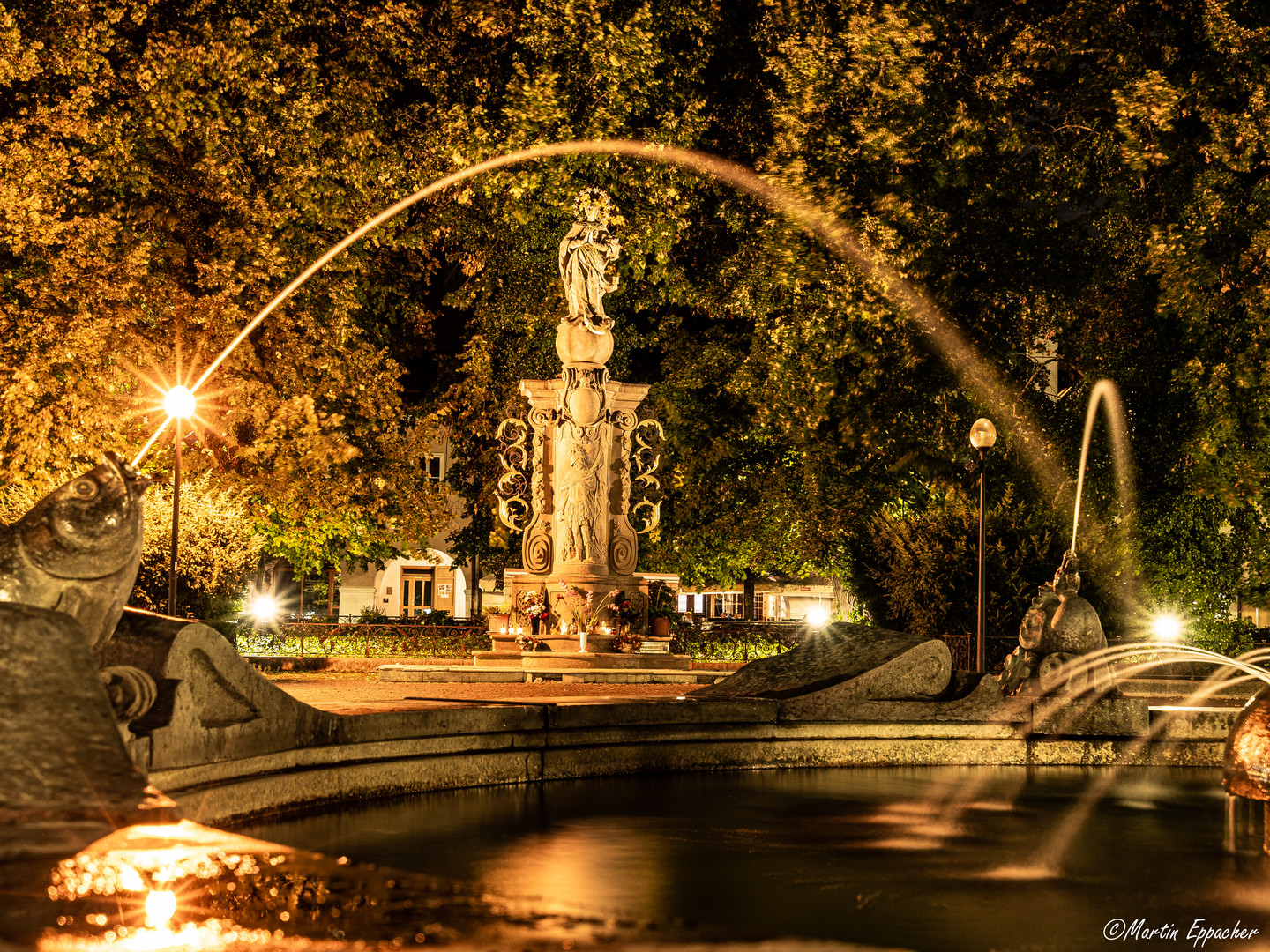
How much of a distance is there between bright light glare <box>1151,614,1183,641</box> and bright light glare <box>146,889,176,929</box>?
1996 cm

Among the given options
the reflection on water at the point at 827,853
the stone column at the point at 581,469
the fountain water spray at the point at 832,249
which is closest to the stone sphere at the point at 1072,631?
the reflection on water at the point at 827,853

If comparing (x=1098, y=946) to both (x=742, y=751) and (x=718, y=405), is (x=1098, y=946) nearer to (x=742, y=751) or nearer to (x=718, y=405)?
(x=742, y=751)

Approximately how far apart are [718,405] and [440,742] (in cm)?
1686

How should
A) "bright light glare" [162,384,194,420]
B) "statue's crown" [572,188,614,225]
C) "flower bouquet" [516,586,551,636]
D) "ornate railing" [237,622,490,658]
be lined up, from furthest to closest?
"ornate railing" [237,622,490,658], "statue's crown" [572,188,614,225], "flower bouquet" [516,586,551,636], "bright light glare" [162,384,194,420]

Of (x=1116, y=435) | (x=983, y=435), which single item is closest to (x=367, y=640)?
(x=983, y=435)

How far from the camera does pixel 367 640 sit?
2291cm

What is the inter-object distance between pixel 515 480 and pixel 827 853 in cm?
1204

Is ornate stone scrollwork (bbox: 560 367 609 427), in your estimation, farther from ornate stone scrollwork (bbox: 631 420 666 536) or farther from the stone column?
ornate stone scrollwork (bbox: 631 420 666 536)

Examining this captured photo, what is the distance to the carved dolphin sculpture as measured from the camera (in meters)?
5.46

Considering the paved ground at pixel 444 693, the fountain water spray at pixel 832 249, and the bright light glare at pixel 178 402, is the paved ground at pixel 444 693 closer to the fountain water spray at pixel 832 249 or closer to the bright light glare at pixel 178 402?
the bright light glare at pixel 178 402

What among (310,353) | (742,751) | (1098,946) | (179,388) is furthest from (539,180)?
(1098,946)

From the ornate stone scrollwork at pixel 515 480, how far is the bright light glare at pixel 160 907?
1428 cm

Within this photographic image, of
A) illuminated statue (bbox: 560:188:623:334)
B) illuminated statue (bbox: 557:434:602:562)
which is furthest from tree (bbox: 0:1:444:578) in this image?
illuminated statue (bbox: 557:434:602:562)

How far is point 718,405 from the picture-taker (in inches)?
958
